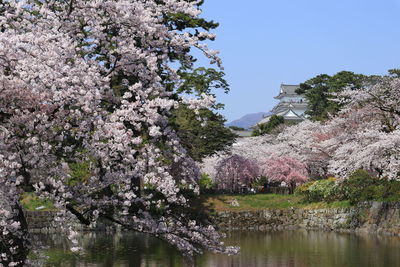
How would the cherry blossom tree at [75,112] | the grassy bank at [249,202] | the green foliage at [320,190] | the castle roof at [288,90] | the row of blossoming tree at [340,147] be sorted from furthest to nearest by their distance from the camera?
the castle roof at [288,90] < the grassy bank at [249,202] < the green foliage at [320,190] < the row of blossoming tree at [340,147] < the cherry blossom tree at [75,112]

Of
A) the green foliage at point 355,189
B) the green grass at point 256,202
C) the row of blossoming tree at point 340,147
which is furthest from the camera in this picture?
the green grass at point 256,202

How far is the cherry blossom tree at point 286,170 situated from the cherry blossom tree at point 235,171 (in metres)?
1.02

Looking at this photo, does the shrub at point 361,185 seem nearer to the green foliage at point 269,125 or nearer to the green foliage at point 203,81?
→ the green foliage at point 203,81

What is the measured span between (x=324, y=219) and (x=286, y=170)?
8357 millimetres

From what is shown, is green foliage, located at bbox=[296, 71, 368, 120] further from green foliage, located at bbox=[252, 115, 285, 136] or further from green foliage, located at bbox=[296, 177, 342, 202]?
green foliage, located at bbox=[296, 177, 342, 202]

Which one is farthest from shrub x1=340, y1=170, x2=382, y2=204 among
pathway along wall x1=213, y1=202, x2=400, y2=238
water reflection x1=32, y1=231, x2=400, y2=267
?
water reflection x1=32, y1=231, x2=400, y2=267

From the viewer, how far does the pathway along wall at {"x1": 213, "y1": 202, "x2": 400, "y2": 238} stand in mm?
28469

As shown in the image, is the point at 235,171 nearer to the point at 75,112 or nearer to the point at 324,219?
the point at 324,219

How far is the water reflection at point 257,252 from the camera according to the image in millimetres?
20438

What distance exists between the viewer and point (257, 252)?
23.5 m

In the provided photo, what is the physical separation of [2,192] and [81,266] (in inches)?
498

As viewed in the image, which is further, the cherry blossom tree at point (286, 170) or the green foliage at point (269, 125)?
the green foliage at point (269, 125)

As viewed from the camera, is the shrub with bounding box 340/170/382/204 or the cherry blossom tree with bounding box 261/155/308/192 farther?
the cherry blossom tree with bounding box 261/155/308/192

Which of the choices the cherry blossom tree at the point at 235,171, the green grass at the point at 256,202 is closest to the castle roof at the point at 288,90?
the cherry blossom tree at the point at 235,171
